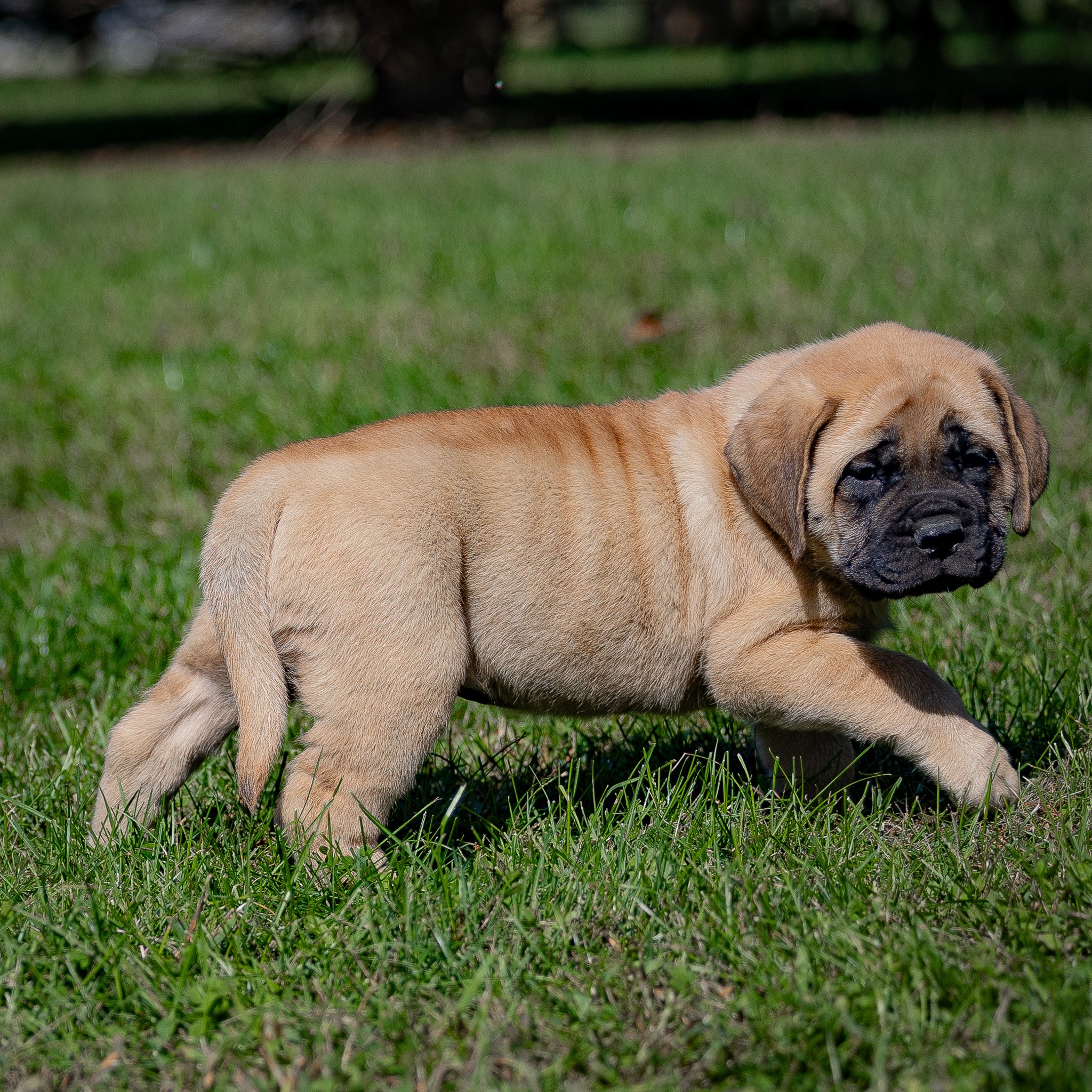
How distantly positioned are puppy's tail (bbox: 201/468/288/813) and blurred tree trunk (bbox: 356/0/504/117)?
50.9 ft

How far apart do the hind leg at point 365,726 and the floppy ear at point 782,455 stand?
2.90ft

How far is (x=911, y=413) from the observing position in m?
3.21

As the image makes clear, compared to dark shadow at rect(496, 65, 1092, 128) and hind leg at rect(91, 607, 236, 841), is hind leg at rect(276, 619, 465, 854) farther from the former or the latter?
dark shadow at rect(496, 65, 1092, 128)

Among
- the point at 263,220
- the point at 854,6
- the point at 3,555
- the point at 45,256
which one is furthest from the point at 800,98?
the point at 3,555

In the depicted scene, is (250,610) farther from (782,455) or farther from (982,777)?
(982,777)

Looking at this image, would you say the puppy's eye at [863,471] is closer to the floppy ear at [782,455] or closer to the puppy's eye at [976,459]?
the floppy ear at [782,455]

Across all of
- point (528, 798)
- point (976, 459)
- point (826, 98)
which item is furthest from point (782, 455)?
point (826, 98)

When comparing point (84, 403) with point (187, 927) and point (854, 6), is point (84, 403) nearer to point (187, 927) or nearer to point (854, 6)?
point (187, 927)

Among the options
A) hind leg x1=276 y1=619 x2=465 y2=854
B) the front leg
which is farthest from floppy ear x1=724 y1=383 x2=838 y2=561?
hind leg x1=276 y1=619 x2=465 y2=854

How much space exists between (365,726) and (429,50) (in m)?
16.1

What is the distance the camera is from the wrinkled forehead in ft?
10.5

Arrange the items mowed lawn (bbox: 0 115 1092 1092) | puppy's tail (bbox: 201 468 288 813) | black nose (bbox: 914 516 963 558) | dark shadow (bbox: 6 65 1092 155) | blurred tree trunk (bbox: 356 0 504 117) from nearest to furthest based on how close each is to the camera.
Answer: mowed lawn (bbox: 0 115 1092 1092) < puppy's tail (bbox: 201 468 288 813) < black nose (bbox: 914 516 963 558) < blurred tree trunk (bbox: 356 0 504 117) < dark shadow (bbox: 6 65 1092 155)

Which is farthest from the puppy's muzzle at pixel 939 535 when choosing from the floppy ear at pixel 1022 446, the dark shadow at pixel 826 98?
the dark shadow at pixel 826 98

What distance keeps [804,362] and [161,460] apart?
11.5ft
